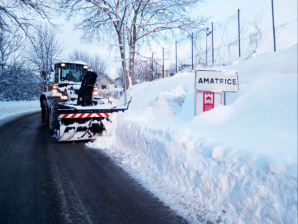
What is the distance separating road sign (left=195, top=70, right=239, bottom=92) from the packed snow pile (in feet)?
1.39

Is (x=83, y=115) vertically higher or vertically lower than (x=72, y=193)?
higher

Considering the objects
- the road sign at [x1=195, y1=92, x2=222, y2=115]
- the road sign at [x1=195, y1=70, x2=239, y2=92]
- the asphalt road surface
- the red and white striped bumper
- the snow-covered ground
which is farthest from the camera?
the snow-covered ground

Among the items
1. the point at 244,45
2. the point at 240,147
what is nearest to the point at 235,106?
the point at 240,147

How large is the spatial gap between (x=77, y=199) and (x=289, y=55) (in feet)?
20.0

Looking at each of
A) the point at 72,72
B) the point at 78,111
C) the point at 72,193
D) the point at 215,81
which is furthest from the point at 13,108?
the point at 215,81

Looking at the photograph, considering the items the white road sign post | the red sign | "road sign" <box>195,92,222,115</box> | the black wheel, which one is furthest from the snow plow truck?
the white road sign post

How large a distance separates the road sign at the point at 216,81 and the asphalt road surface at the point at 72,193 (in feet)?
8.63

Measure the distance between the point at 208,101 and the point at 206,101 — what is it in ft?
0.16

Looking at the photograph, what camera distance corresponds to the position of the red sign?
546 centimetres

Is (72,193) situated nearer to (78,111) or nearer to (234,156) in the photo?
(234,156)

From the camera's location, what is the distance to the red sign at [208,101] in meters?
5.46

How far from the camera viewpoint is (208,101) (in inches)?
215

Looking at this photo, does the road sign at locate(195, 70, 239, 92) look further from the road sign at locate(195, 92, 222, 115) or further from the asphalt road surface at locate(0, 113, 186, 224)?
the asphalt road surface at locate(0, 113, 186, 224)

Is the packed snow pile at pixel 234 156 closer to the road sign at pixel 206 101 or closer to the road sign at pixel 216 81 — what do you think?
the road sign at pixel 206 101
